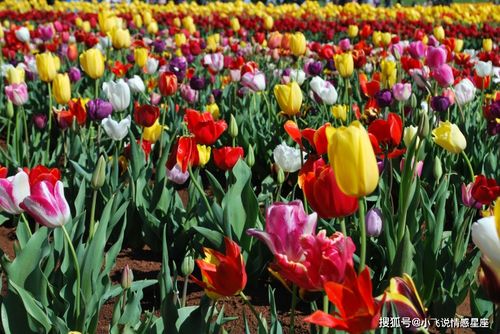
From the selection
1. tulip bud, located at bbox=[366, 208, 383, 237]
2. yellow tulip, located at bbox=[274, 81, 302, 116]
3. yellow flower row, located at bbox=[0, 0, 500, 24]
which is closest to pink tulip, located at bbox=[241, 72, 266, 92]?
yellow tulip, located at bbox=[274, 81, 302, 116]

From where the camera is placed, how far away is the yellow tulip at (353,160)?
1145 mm

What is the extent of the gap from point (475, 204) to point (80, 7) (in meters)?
13.8

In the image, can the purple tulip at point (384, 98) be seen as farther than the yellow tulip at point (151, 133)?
Yes

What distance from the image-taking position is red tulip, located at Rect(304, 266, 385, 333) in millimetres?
970

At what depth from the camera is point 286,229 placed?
1270mm

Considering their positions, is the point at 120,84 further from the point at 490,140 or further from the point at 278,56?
the point at 278,56

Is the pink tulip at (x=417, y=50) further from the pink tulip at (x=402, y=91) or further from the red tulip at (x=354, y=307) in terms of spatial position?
the red tulip at (x=354, y=307)

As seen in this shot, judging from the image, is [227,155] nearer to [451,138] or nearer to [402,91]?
[451,138]

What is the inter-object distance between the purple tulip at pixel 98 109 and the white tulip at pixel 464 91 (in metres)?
1.77

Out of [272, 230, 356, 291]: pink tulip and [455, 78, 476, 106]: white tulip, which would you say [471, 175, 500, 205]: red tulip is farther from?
[455, 78, 476, 106]: white tulip

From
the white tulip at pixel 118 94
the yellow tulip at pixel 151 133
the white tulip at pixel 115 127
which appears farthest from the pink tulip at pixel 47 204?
the white tulip at pixel 118 94

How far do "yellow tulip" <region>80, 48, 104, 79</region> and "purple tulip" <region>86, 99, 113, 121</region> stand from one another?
0.78 metres

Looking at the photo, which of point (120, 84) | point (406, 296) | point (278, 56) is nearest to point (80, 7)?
point (278, 56)

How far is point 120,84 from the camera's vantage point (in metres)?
3.31
